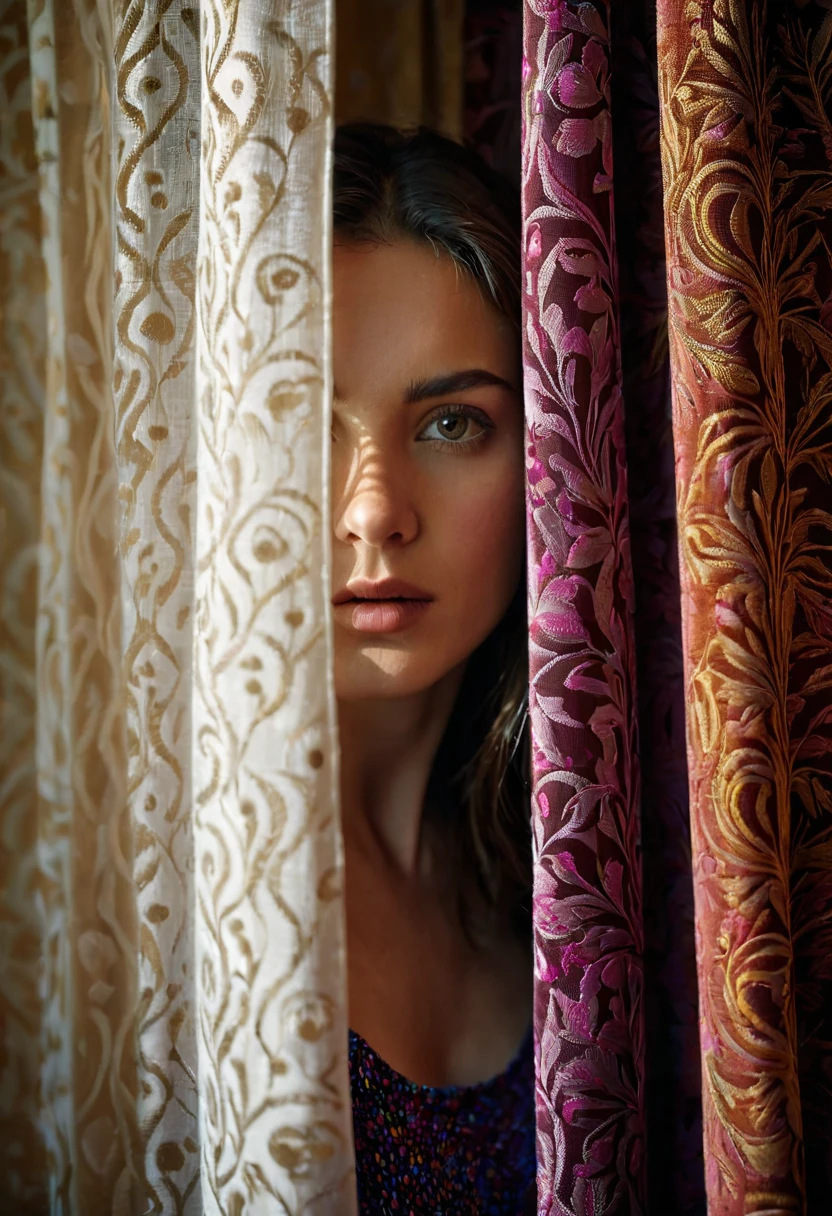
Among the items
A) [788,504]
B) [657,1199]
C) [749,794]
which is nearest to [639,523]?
[788,504]

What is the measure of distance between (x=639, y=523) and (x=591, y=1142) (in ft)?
1.82

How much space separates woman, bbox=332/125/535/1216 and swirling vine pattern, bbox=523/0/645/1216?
17 cm

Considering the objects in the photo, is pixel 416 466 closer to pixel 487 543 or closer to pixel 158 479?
pixel 487 543

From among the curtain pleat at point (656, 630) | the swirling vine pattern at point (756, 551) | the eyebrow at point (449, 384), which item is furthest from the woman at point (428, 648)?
the swirling vine pattern at point (756, 551)

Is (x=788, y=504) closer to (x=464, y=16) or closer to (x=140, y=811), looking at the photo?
(x=140, y=811)

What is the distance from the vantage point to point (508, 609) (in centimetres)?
104

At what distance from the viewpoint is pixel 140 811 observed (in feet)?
2.55

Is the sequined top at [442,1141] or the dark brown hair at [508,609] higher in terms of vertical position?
the dark brown hair at [508,609]

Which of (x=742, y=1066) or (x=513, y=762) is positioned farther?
(x=513, y=762)

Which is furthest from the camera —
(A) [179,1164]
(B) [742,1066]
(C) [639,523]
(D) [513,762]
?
(D) [513,762]

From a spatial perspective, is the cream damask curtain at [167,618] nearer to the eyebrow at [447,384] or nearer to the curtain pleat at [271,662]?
the curtain pleat at [271,662]

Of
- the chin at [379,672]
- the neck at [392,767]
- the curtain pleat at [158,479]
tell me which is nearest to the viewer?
the curtain pleat at [158,479]

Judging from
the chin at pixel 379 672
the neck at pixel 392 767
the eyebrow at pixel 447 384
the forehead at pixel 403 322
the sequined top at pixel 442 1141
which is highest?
the forehead at pixel 403 322

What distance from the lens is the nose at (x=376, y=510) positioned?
0.83 m
